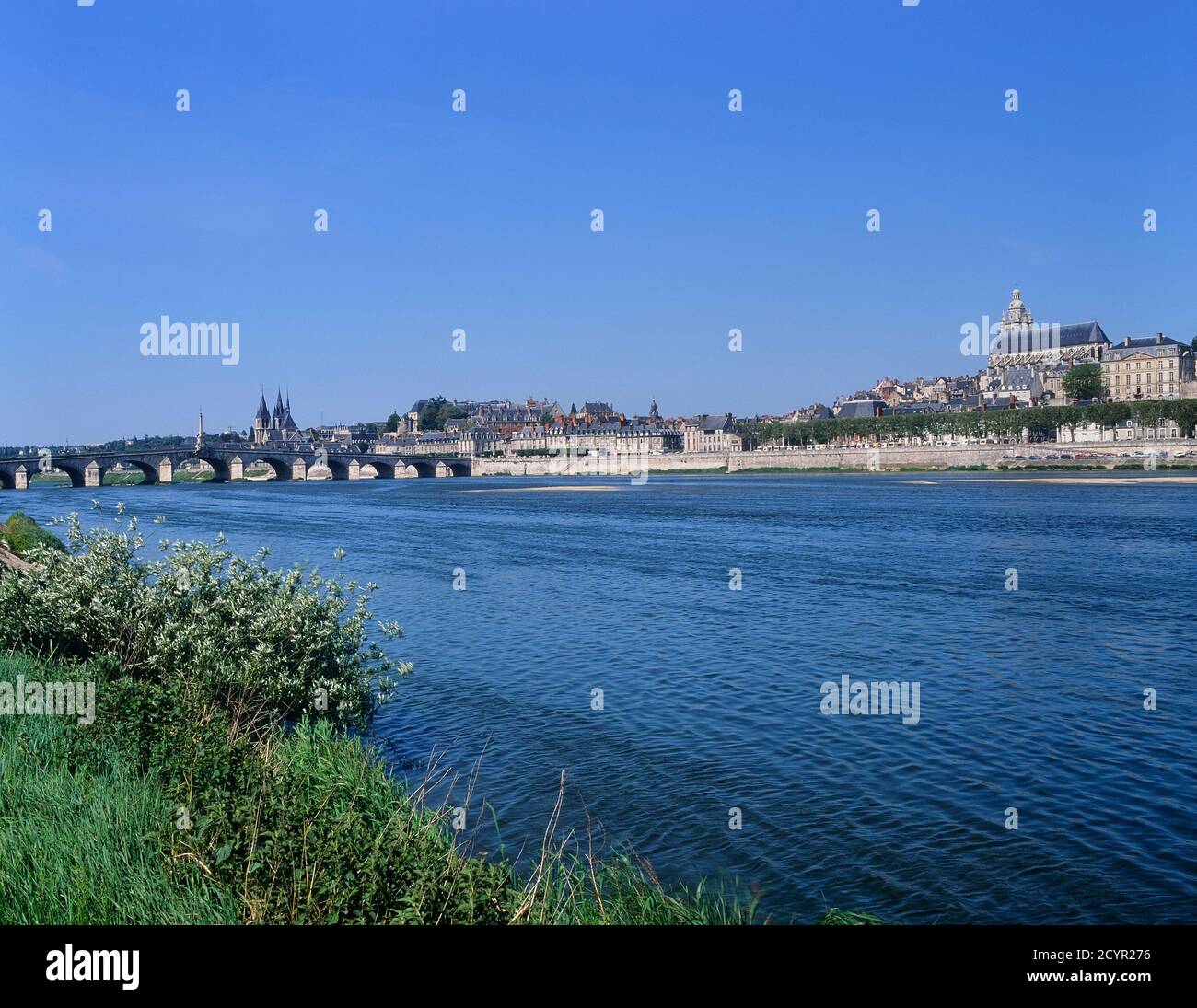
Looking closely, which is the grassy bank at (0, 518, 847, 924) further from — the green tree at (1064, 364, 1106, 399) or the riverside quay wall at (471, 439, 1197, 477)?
the green tree at (1064, 364, 1106, 399)

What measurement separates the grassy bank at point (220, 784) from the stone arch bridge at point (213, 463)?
12122 centimetres

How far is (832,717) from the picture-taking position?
62.6 ft

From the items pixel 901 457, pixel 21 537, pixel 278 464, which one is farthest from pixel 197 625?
pixel 278 464

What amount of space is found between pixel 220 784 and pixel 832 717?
466 inches

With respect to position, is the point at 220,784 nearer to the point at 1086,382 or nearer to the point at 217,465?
the point at 217,465

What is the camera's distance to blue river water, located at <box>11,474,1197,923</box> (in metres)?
12.5

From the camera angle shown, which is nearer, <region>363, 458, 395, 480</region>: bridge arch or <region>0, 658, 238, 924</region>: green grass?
<region>0, 658, 238, 924</region>: green grass

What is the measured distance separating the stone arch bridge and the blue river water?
103046 millimetres

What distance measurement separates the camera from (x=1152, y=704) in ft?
63.5

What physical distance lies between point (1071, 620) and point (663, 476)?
15432 cm

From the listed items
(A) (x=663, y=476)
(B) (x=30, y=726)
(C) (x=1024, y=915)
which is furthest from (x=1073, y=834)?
(A) (x=663, y=476)
